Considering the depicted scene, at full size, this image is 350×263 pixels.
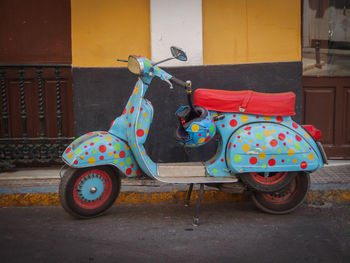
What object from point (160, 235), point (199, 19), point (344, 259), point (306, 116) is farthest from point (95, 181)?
point (306, 116)

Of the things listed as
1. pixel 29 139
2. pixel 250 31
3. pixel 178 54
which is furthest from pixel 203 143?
pixel 29 139

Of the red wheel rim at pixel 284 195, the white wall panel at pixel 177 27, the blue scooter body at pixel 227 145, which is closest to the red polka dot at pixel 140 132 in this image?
the blue scooter body at pixel 227 145

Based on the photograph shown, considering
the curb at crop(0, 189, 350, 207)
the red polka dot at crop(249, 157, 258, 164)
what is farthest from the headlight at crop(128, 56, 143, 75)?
the curb at crop(0, 189, 350, 207)

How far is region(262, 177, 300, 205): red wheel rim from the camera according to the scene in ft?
12.4

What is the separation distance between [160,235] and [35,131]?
2948mm

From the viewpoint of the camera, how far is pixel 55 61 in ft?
17.7

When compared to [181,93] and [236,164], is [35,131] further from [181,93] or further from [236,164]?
[236,164]

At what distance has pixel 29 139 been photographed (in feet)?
16.5

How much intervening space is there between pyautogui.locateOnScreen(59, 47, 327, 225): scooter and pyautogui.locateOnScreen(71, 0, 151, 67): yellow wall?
4.97 feet

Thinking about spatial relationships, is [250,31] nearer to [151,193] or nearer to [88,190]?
[151,193]

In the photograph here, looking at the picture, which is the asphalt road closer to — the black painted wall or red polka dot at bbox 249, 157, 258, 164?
red polka dot at bbox 249, 157, 258, 164

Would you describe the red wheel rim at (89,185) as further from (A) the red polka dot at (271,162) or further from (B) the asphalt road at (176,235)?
(A) the red polka dot at (271,162)

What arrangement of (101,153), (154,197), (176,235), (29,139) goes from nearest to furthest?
(176,235), (101,153), (154,197), (29,139)

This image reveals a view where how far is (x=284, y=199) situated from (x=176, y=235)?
117 cm
